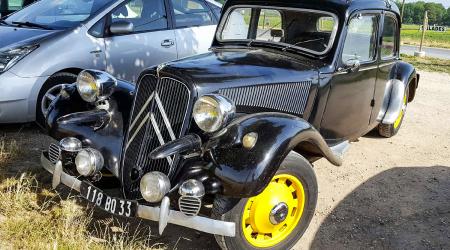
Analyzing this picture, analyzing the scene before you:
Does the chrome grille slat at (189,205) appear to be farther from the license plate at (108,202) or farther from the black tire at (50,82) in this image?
the black tire at (50,82)

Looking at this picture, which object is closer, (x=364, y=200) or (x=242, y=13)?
(x=364, y=200)

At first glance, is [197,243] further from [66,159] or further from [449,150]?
[449,150]

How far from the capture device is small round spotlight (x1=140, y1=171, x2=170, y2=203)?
2.77 meters

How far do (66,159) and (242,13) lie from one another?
229 centimetres

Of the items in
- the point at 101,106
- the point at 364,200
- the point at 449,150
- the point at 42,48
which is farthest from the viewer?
the point at 449,150

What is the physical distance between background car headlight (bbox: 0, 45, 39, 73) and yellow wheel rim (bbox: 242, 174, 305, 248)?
3.34m

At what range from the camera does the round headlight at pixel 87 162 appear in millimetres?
3195

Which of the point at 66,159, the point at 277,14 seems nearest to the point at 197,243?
the point at 66,159

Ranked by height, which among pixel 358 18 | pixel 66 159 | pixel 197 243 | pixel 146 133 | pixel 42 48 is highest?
pixel 358 18

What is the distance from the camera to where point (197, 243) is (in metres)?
3.34

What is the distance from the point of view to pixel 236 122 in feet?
9.85

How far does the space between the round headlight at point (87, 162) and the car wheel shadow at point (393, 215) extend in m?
1.68

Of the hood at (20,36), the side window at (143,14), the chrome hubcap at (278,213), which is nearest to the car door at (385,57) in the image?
the chrome hubcap at (278,213)

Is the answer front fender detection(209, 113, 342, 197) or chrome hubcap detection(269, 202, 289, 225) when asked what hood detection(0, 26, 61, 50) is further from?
chrome hubcap detection(269, 202, 289, 225)
